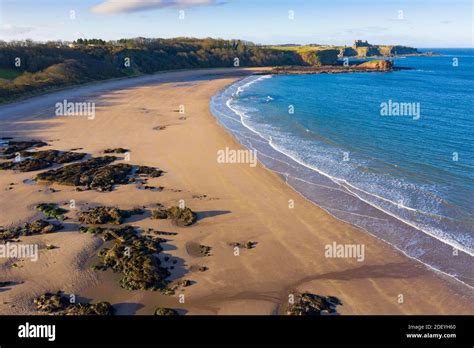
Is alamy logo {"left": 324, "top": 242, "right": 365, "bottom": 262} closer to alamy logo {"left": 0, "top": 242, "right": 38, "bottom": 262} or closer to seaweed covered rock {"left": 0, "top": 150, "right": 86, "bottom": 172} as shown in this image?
alamy logo {"left": 0, "top": 242, "right": 38, "bottom": 262}

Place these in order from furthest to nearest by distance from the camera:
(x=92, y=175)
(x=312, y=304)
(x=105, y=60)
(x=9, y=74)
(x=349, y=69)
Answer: (x=349, y=69) < (x=105, y=60) < (x=9, y=74) < (x=92, y=175) < (x=312, y=304)

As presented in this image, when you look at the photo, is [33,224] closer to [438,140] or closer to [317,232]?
[317,232]

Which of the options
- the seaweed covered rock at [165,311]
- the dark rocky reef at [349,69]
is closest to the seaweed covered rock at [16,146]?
the seaweed covered rock at [165,311]

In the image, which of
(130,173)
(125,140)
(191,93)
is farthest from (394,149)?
(191,93)

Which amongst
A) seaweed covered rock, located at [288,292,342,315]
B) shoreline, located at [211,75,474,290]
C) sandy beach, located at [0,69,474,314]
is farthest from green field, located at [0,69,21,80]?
seaweed covered rock, located at [288,292,342,315]

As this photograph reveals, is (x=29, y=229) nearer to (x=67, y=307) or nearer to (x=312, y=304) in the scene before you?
(x=67, y=307)

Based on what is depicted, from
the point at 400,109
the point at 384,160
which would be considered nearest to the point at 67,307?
the point at 384,160
